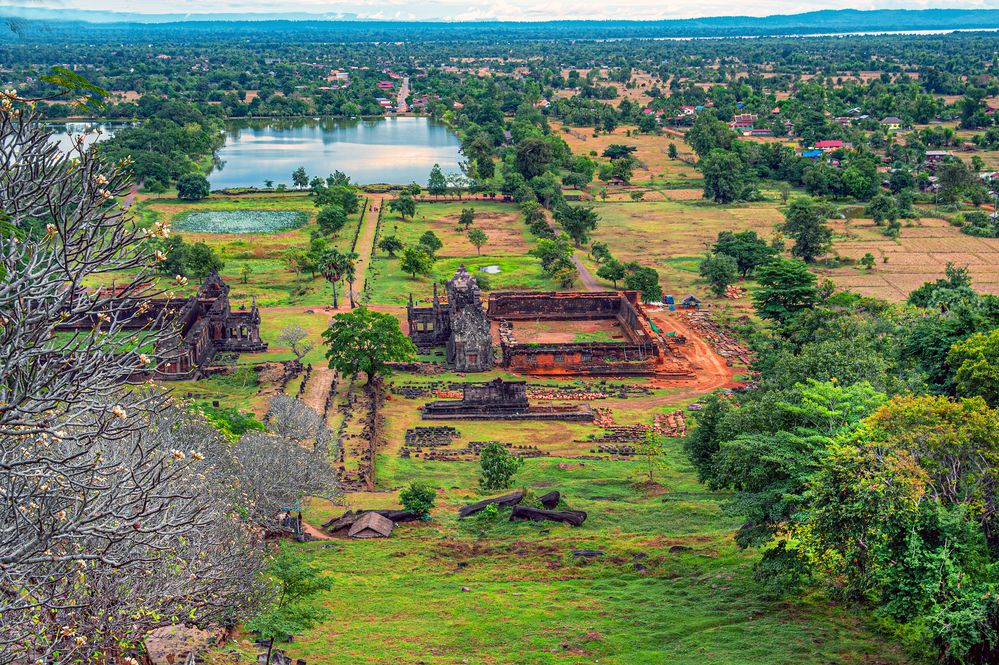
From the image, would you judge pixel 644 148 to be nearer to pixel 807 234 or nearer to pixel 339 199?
pixel 339 199

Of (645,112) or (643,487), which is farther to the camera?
(645,112)

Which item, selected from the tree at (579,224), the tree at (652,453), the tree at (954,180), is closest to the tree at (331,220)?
the tree at (579,224)

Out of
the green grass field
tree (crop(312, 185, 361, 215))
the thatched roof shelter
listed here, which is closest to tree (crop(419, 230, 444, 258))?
tree (crop(312, 185, 361, 215))

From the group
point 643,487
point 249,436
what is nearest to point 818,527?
point 643,487

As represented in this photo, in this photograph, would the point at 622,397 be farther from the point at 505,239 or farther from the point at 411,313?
the point at 505,239

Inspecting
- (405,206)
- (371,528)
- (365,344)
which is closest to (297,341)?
(365,344)

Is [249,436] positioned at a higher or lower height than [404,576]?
higher
